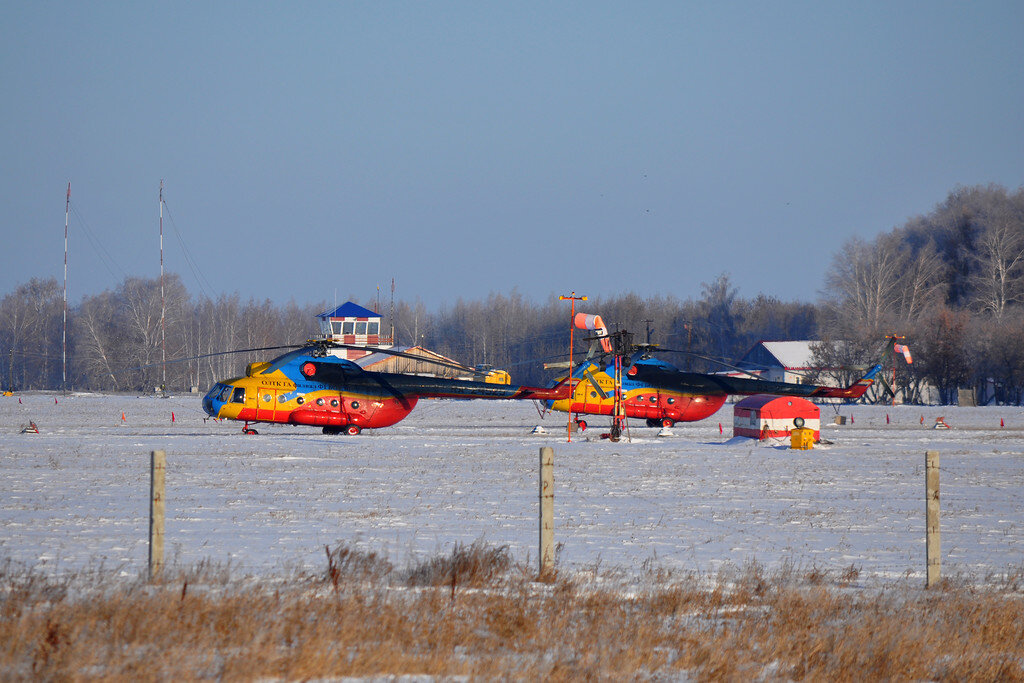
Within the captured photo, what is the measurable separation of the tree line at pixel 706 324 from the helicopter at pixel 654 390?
67.7 feet

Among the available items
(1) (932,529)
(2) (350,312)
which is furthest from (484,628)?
(2) (350,312)

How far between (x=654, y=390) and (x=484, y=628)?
28607mm

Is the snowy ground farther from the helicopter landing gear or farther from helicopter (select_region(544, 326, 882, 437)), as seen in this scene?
helicopter (select_region(544, 326, 882, 437))

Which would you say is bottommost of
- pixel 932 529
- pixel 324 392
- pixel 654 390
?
pixel 932 529

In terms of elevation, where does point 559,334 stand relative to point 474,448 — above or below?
above

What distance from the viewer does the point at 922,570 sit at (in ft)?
32.6

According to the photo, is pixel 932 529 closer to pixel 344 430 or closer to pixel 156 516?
pixel 156 516

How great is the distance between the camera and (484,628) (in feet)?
23.2

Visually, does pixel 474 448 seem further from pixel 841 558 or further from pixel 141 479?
pixel 841 558

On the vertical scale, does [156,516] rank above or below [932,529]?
above

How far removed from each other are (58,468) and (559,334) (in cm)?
11158

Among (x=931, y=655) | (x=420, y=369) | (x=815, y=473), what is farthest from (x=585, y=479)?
(x=420, y=369)

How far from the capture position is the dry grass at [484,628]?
6.08 metres

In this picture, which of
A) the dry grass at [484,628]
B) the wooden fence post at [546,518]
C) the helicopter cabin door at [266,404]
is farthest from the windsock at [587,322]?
the dry grass at [484,628]
